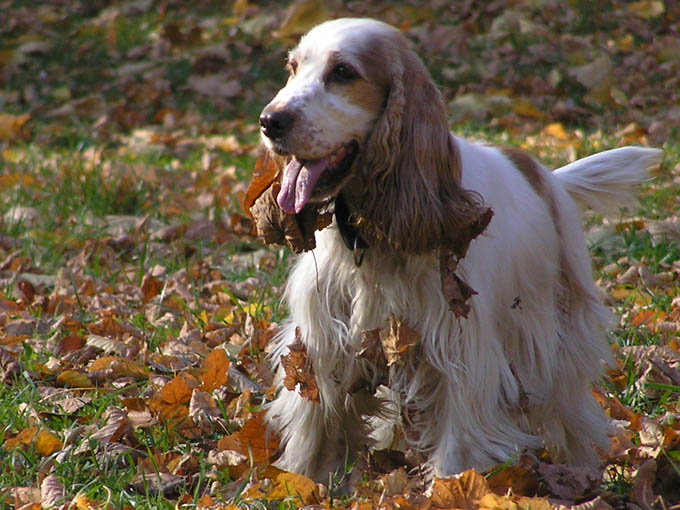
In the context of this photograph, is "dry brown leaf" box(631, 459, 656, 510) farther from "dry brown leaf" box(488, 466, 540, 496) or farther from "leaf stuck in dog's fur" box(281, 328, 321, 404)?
"leaf stuck in dog's fur" box(281, 328, 321, 404)

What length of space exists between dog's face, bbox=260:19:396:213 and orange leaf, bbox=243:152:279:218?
0.21 metres

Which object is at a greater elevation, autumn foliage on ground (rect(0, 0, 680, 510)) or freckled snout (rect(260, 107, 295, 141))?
freckled snout (rect(260, 107, 295, 141))

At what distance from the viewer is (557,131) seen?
7418 mm

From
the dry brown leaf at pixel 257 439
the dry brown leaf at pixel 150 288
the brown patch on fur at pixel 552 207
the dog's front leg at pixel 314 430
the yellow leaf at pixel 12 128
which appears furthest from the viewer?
the yellow leaf at pixel 12 128

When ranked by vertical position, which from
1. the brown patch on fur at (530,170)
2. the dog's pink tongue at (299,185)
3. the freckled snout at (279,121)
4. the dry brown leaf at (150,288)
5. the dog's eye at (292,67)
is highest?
the dog's eye at (292,67)

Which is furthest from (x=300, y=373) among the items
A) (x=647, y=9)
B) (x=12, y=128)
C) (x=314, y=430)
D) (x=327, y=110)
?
(x=647, y=9)

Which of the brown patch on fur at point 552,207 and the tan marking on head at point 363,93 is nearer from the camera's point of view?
the tan marking on head at point 363,93

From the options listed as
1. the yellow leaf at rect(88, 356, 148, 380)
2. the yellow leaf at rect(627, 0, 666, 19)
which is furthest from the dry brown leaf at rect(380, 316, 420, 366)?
the yellow leaf at rect(627, 0, 666, 19)

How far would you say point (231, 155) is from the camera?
7.89 meters

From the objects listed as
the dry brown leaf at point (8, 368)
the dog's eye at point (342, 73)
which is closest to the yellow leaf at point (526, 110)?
the dry brown leaf at point (8, 368)

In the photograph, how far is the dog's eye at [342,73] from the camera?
2.92 m

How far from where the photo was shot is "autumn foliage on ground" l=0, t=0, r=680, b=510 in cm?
306

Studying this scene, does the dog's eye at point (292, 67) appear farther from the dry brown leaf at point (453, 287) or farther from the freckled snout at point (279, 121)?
the dry brown leaf at point (453, 287)

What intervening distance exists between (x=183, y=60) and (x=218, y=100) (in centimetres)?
108
